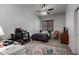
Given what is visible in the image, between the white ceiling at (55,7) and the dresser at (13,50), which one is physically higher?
the white ceiling at (55,7)

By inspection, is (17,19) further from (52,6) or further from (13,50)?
(52,6)

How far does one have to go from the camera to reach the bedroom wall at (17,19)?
178 cm

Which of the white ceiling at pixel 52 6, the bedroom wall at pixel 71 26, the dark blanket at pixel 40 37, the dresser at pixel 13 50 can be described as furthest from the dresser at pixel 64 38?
the dresser at pixel 13 50

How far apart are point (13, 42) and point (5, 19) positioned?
17.1 inches

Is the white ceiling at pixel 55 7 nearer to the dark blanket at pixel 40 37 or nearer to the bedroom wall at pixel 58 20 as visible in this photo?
the bedroom wall at pixel 58 20

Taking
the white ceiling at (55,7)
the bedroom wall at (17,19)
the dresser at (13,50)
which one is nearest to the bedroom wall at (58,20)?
the white ceiling at (55,7)

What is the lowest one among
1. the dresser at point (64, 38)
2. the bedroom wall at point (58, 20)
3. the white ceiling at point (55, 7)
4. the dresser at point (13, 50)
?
the dresser at point (13, 50)

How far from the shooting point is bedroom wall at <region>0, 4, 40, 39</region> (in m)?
1.78

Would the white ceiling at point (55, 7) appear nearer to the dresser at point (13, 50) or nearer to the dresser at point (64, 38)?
the dresser at point (64, 38)

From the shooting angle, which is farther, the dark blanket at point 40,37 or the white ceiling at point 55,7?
the dark blanket at point 40,37

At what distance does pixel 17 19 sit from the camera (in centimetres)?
183

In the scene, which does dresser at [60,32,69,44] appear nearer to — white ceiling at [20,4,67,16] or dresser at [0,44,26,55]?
white ceiling at [20,4,67,16]
